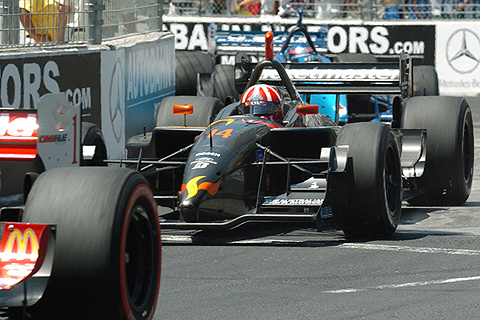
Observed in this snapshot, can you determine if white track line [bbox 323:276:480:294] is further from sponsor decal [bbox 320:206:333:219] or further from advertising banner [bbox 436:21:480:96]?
advertising banner [bbox 436:21:480:96]

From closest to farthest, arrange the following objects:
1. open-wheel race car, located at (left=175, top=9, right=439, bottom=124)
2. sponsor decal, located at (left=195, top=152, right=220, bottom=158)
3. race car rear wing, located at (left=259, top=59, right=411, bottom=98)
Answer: sponsor decal, located at (left=195, top=152, right=220, bottom=158)
race car rear wing, located at (left=259, top=59, right=411, bottom=98)
open-wheel race car, located at (left=175, top=9, right=439, bottom=124)

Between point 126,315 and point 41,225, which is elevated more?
point 41,225

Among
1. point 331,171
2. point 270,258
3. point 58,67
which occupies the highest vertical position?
point 58,67

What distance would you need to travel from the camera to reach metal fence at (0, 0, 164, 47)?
31.7 feet

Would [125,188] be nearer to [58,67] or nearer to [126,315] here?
[126,315]

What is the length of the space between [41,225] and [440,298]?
2.51m

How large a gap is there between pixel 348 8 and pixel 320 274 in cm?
1656

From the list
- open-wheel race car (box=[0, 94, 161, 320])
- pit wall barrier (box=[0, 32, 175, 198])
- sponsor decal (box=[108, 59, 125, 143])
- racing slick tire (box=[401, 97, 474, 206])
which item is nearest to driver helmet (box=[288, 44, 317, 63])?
pit wall barrier (box=[0, 32, 175, 198])

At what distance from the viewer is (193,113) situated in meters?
10.9

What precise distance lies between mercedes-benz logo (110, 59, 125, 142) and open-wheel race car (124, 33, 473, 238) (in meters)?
1.44

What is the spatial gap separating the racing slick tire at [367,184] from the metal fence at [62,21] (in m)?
3.47

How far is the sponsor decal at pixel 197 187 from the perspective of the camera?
24.7ft

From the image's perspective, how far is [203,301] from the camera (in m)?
5.62

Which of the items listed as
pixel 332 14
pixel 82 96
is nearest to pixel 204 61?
pixel 332 14
